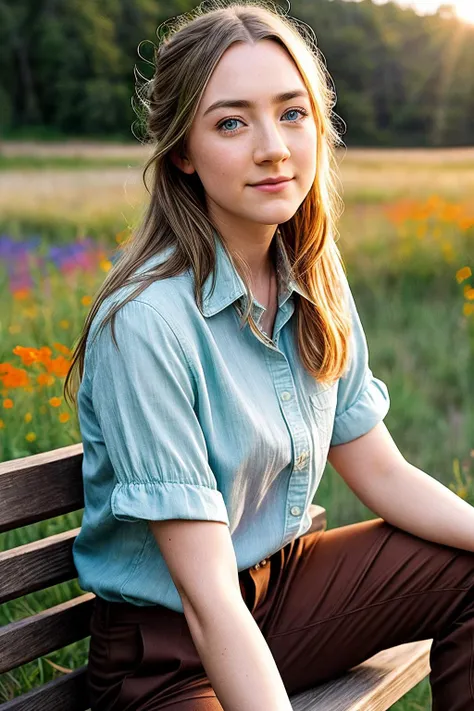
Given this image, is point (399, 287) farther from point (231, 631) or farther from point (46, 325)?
point (231, 631)

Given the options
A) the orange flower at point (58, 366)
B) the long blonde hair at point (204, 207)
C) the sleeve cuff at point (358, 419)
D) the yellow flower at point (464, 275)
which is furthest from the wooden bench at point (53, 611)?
the yellow flower at point (464, 275)

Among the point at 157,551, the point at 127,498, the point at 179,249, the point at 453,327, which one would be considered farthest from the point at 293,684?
the point at 453,327

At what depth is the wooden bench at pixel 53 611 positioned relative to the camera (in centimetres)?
166

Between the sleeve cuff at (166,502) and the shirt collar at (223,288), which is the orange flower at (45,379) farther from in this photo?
the sleeve cuff at (166,502)

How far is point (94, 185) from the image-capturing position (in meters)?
5.76

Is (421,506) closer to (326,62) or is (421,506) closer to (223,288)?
(223,288)

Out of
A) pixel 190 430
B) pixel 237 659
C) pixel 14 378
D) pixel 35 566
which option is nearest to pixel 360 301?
pixel 14 378

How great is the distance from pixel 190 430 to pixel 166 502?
0.12 metres

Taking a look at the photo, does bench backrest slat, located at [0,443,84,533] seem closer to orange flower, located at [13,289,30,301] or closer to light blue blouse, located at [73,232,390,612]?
light blue blouse, located at [73,232,390,612]

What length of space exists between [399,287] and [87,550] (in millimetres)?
4147

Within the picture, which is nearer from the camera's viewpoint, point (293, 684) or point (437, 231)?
point (293, 684)

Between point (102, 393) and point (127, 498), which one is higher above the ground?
point (102, 393)

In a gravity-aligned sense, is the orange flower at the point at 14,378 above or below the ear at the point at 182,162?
below

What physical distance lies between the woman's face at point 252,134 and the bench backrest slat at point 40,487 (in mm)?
526
